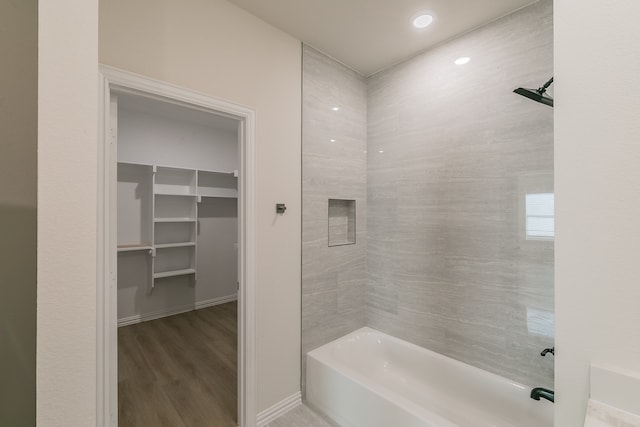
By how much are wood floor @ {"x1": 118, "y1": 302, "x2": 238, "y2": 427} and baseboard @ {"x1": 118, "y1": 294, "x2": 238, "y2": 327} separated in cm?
9

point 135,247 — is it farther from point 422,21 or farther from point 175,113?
point 422,21

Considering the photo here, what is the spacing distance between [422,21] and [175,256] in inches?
163

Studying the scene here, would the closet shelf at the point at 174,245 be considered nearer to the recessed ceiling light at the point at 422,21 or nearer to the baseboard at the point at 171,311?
the baseboard at the point at 171,311

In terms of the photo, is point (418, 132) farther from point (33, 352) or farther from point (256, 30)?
point (33, 352)

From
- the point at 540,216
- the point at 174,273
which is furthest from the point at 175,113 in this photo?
the point at 540,216

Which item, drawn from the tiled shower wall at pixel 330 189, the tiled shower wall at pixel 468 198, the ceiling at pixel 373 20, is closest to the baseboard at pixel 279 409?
the tiled shower wall at pixel 330 189

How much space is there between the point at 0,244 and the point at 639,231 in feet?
4.78

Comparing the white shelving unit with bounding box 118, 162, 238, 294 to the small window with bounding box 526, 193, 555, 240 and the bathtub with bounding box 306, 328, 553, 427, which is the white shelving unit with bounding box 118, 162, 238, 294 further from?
the small window with bounding box 526, 193, 555, 240

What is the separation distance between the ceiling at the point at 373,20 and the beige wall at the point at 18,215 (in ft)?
5.45

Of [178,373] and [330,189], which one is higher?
[330,189]

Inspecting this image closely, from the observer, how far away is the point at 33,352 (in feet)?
1.48

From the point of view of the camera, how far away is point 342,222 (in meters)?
2.60

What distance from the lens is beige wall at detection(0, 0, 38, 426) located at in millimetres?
439

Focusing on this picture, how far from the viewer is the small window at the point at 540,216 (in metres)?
1.62
